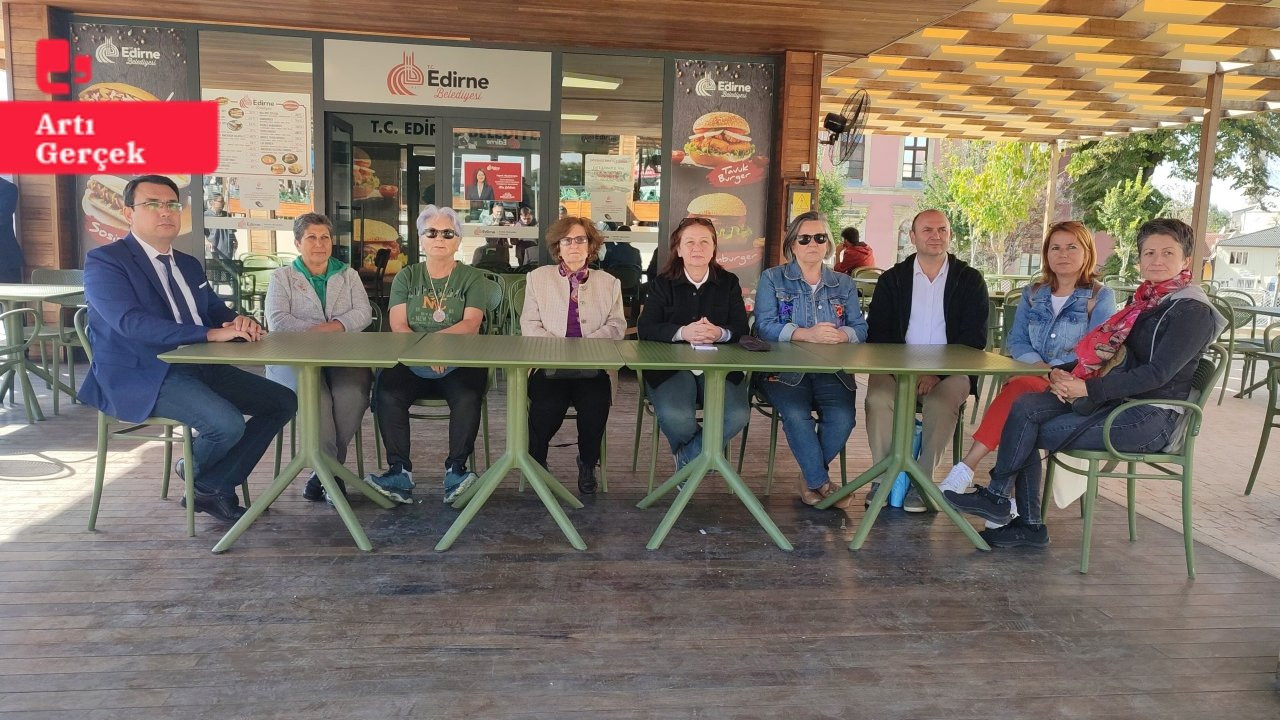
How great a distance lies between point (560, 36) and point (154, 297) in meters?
4.21

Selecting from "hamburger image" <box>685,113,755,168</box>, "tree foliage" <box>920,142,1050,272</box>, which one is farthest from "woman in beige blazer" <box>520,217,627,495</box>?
"tree foliage" <box>920,142,1050,272</box>

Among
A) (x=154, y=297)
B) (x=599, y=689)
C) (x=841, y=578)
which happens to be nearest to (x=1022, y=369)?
(x=841, y=578)

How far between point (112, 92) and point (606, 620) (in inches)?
236

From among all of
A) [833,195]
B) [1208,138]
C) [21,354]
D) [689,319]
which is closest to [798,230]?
[689,319]

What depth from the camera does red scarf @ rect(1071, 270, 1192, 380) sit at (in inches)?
123

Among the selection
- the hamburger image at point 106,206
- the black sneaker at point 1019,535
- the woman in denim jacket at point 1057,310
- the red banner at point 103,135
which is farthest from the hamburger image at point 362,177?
the black sneaker at point 1019,535

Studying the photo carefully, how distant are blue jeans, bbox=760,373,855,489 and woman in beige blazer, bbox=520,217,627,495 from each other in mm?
780

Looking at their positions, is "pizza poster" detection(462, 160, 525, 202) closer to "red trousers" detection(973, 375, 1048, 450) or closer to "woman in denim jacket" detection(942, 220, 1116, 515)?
"woman in denim jacket" detection(942, 220, 1116, 515)

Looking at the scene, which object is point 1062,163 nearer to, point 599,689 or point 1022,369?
point 1022,369

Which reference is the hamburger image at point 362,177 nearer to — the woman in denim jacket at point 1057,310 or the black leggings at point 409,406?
the black leggings at point 409,406

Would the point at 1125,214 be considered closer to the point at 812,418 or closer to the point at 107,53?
the point at 812,418

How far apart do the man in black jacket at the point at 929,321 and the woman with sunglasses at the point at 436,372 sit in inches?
68.1

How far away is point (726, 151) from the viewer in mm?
7195

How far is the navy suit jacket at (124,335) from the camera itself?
310 cm
